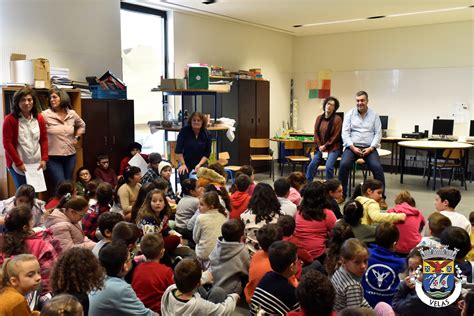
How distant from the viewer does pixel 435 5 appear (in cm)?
687

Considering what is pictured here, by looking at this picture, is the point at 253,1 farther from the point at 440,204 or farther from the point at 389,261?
the point at 389,261

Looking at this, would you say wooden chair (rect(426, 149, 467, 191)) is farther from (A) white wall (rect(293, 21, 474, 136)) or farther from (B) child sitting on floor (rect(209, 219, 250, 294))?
(B) child sitting on floor (rect(209, 219, 250, 294))

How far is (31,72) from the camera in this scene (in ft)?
16.0

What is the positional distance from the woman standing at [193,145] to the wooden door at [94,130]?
3.92 feet

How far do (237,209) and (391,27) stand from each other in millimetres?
6865

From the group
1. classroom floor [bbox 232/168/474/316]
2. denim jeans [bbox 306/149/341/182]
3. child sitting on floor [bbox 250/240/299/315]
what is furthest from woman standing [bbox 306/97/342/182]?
child sitting on floor [bbox 250/240/299/315]

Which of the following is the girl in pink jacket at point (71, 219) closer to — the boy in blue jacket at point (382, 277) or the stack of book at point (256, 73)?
the boy in blue jacket at point (382, 277)

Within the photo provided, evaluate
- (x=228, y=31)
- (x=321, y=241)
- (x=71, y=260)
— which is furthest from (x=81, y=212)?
(x=228, y=31)

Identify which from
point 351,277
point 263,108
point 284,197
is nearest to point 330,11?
point 263,108

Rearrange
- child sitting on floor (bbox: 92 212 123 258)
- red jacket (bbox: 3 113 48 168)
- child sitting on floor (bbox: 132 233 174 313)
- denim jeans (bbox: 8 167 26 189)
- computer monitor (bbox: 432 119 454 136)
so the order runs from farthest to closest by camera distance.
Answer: computer monitor (bbox: 432 119 454 136)
denim jeans (bbox: 8 167 26 189)
red jacket (bbox: 3 113 48 168)
child sitting on floor (bbox: 92 212 123 258)
child sitting on floor (bbox: 132 233 174 313)

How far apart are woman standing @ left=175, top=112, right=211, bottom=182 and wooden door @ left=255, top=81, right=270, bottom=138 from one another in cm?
357

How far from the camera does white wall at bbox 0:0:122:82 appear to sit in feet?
17.3

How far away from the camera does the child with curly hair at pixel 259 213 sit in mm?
3107

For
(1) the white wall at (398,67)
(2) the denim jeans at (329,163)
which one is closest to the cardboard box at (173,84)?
(2) the denim jeans at (329,163)
